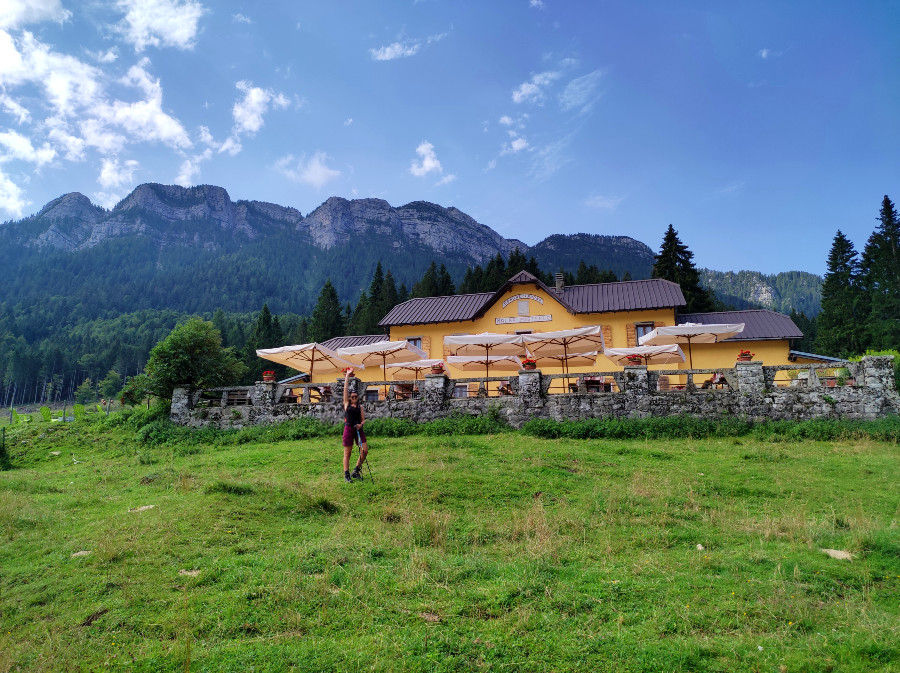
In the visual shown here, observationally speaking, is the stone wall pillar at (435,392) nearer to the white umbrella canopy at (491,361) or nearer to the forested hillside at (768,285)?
the white umbrella canopy at (491,361)

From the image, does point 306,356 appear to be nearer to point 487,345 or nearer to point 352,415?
point 487,345

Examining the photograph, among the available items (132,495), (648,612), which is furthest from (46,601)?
(648,612)

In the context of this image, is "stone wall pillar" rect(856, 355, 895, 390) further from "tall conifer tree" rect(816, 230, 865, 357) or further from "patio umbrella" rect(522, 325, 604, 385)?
"tall conifer tree" rect(816, 230, 865, 357)

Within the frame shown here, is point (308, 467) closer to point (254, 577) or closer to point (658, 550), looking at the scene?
point (254, 577)

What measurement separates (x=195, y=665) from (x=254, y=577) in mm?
1594

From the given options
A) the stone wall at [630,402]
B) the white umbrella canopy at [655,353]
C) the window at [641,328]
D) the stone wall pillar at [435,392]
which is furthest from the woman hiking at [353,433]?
the window at [641,328]

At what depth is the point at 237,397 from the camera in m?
19.3

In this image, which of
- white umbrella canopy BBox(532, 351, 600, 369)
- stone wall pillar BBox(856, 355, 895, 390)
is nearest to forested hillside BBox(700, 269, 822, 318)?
white umbrella canopy BBox(532, 351, 600, 369)

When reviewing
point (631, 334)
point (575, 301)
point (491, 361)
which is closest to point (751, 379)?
point (491, 361)

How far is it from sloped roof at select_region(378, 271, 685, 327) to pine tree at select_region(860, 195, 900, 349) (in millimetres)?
22301

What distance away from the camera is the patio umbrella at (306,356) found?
64.4 ft

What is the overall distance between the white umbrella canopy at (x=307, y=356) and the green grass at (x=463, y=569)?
829 cm

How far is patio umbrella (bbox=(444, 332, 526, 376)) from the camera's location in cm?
2028

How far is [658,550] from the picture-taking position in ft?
22.7
